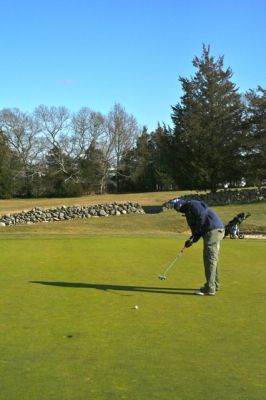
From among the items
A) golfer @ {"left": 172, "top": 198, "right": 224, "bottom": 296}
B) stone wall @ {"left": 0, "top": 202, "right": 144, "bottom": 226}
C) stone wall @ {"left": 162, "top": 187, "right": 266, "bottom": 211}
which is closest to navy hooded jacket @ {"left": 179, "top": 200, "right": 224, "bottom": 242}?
golfer @ {"left": 172, "top": 198, "right": 224, "bottom": 296}

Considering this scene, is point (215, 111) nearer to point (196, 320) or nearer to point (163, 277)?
point (163, 277)

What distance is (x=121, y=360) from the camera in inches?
212

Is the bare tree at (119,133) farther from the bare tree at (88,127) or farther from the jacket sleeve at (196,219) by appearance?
the jacket sleeve at (196,219)

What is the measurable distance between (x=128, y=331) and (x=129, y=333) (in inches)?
3.7

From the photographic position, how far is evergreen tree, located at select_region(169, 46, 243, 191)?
40062mm

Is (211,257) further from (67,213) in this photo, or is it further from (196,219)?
(67,213)

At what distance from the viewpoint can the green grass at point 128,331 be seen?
470 centimetres

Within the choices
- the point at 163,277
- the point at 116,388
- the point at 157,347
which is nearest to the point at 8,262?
the point at 163,277

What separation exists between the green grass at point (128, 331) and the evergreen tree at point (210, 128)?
27662mm

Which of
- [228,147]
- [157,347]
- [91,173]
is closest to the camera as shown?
[157,347]

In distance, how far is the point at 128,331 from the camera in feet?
21.4

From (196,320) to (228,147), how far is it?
1330 inches

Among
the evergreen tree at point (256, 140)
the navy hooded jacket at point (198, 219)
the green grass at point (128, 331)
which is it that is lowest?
the green grass at point (128, 331)

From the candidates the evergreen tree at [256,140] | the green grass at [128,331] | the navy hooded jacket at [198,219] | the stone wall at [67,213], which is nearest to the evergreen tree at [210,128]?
the evergreen tree at [256,140]
